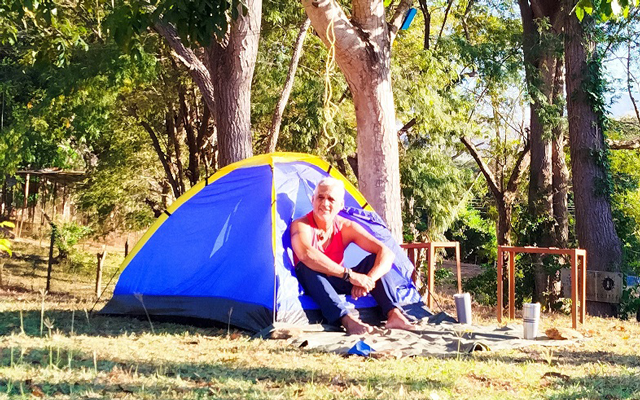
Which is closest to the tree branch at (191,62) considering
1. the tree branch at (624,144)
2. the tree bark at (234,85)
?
the tree bark at (234,85)

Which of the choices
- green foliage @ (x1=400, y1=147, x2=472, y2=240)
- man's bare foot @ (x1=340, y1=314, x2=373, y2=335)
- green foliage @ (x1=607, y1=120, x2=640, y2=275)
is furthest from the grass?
green foliage @ (x1=400, y1=147, x2=472, y2=240)

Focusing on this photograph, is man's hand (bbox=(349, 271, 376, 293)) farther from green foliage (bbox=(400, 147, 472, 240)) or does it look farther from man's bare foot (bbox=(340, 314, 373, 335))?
green foliage (bbox=(400, 147, 472, 240))

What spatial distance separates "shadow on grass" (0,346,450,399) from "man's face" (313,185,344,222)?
181 cm

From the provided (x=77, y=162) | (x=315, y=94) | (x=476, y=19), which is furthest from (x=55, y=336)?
(x=77, y=162)

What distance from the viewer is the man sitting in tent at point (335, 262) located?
18.1 ft

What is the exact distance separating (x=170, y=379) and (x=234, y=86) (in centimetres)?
531

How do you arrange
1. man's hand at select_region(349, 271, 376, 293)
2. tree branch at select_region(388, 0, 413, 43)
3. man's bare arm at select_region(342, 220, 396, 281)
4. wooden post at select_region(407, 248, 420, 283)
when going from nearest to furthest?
man's hand at select_region(349, 271, 376, 293), man's bare arm at select_region(342, 220, 396, 281), wooden post at select_region(407, 248, 420, 283), tree branch at select_region(388, 0, 413, 43)

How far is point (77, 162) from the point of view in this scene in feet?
65.5

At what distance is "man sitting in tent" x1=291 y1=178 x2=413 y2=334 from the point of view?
5512 mm

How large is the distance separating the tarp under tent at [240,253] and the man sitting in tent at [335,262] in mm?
170

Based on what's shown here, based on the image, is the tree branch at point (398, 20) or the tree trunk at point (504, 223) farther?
the tree trunk at point (504, 223)

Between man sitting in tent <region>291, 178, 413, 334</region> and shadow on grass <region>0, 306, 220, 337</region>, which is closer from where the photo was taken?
shadow on grass <region>0, 306, 220, 337</region>

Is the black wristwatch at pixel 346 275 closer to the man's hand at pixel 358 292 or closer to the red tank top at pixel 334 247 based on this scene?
the man's hand at pixel 358 292

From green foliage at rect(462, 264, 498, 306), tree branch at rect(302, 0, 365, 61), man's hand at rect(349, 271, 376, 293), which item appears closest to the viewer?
man's hand at rect(349, 271, 376, 293)
